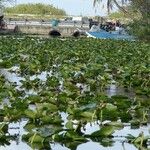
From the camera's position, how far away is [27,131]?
5691 millimetres

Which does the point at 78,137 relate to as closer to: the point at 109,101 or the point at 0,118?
the point at 0,118

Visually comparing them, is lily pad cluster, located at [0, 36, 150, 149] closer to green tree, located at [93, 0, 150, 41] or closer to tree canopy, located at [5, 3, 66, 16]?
green tree, located at [93, 0, 150, 41]

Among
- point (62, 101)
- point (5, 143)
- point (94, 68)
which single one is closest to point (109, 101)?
point (62, 101)

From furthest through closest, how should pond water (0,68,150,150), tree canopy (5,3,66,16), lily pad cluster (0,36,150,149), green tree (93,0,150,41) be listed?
tree canopy (5,3,66,16) < green tree (93,0,150,41) < lily pad cluster (0,36,150,149) < pond water (0,68,150,150)

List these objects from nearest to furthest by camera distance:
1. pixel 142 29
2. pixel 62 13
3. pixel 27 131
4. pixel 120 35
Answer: pixel 27 131 < pixel 142 29 < pixel 120 35 < pixel 62 13

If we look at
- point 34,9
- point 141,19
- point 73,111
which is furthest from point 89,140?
point 34,9

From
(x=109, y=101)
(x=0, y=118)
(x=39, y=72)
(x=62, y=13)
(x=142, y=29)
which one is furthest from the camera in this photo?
(x=62, y=13)

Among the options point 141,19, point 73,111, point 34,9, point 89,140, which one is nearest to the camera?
point 89,140

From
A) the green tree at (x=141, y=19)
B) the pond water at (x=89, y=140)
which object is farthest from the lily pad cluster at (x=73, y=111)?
the green tree at (x=141, y=19)

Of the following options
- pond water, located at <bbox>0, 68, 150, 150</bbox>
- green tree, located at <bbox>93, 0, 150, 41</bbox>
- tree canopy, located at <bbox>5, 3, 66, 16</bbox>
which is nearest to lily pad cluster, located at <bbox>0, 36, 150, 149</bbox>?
pond water, located at <bbox>0, 68, 150, 150</bbox>

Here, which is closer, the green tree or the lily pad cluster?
the lily pad cluster

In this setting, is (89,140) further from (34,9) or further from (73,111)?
(34,9)

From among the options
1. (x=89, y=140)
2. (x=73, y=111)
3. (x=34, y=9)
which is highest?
(x=73, y=111)

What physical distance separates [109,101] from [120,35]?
34584mm
